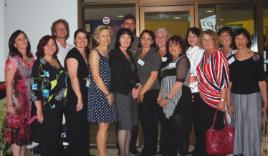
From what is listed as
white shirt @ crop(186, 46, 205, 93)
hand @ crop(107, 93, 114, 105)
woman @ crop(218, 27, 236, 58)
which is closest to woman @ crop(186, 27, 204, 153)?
white shirt @ crop(186, 46, 205, 93)

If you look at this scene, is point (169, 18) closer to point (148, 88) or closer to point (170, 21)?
point (170, 21)

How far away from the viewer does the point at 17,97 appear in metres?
4.43

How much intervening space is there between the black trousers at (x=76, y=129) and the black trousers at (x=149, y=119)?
0.75m

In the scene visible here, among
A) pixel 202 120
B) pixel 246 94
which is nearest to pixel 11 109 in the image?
pixel 202 120

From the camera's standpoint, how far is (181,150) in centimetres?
465

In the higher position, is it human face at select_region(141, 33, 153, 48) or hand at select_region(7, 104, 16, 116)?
human face at select_region(141, 33, 153, 48)

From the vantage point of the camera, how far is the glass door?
6.37 metres

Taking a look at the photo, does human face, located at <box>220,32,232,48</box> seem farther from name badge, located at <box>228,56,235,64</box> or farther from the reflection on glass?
the reflection on glass

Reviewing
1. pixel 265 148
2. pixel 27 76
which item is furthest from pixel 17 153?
pixel 265 148

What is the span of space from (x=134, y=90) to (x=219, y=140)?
120 centimetres

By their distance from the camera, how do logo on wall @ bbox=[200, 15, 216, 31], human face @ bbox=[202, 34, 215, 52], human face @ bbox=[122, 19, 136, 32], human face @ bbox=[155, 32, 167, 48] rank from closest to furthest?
human face @ bbox=[202, 34, 215, 52] → human face @ bbox=[155, 32, 167, 48] → human face @ bbox=[122, 19, 136, 32] → logo on wall @ bbox=[200, 15, 216, 31]

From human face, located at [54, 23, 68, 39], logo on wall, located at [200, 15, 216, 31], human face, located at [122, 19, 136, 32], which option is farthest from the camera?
logo on wall, located at [200, 15, 216, 31]

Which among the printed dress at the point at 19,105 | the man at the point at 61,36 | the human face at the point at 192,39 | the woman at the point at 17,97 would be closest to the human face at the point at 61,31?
the man at the point at 61,36

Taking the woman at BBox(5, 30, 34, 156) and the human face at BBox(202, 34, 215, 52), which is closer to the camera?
the woman at BBox(5, 30, 34, 156)
